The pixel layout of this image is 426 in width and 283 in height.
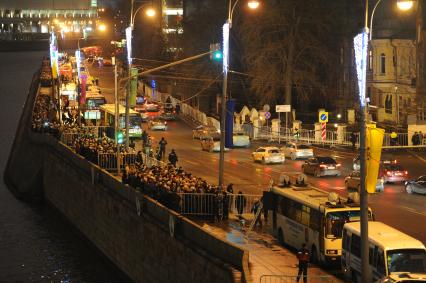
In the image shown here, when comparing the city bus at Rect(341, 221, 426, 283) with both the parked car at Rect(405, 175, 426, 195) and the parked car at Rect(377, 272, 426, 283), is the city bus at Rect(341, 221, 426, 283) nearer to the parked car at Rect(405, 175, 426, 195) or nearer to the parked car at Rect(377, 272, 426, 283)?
the parked car at Rect(377, 272, 426, 283)

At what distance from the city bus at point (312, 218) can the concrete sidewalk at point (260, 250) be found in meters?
0.48

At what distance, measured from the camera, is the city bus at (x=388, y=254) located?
24.0 m

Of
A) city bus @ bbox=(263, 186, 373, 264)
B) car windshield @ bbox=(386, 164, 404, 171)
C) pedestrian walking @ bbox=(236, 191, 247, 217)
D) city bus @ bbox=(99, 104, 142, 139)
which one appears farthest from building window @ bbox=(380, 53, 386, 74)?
city bus @ bbox=(263, 186, 373, 264)

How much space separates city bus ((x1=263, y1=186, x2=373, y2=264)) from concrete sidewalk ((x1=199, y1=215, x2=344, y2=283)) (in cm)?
48

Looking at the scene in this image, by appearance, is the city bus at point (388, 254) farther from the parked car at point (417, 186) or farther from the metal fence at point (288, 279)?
the parked car at point (417, 186)

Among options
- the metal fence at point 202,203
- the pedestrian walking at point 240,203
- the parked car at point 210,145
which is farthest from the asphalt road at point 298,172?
the metal fence at point 202,203

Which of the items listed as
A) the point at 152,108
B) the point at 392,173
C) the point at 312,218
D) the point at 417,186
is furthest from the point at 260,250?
the point at 152,108

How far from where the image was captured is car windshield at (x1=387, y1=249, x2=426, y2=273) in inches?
941

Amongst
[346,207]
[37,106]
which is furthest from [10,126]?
[346,207]

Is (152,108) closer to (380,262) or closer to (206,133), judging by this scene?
(206,133)

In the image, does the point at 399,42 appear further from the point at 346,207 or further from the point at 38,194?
the point at 346,207

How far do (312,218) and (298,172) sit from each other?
2281cm

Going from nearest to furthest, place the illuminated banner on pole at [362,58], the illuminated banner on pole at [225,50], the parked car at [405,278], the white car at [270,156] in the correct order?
the parked car at [405,278]
the illuminated banner on pole at [362,58]
the illuminated banner on pole at [225,50]
the white car at [270,156]

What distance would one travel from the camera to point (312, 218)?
96.4 feet
